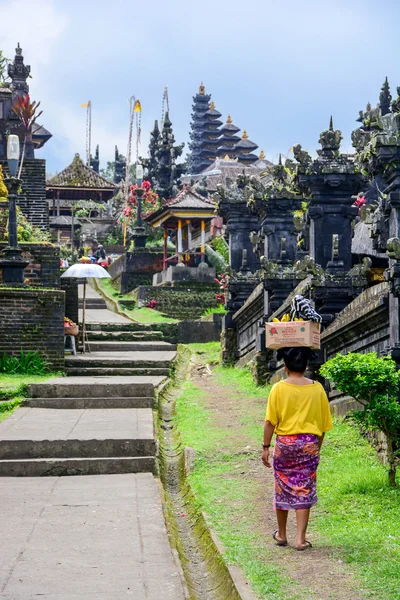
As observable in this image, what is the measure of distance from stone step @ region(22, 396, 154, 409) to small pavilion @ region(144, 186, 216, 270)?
21447mm

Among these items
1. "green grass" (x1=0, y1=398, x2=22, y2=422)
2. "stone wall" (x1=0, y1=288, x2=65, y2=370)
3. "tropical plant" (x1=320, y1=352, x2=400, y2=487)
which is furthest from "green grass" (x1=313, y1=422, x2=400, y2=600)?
"stone wall" (x1=0, y1=288, x2=65, y2=370)

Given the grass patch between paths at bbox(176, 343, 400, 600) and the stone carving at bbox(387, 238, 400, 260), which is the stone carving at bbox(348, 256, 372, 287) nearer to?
the grass patch between paths at bbox(176, 343, 400, 600)

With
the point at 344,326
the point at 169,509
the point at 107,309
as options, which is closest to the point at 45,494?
the point at 169,509

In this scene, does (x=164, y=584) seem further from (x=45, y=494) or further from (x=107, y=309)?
(x=107, y=309)

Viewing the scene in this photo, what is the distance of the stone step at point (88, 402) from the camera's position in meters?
14.9

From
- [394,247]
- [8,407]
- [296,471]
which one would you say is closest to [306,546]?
[296,471]

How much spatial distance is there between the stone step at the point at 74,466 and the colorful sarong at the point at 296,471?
404 cm

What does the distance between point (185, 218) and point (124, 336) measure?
14575 mm

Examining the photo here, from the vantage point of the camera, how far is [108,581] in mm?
6574

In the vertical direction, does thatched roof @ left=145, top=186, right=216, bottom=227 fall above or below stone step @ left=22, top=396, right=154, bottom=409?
above

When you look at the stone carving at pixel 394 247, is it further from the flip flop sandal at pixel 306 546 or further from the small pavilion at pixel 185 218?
the small pavilion at pixel 185 218

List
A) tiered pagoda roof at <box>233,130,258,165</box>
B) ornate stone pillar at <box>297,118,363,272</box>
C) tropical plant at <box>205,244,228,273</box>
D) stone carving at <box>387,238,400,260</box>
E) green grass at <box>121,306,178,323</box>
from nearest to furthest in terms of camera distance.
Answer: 1. stone carving at <box>387,238,400,260</box>
2. ornate stone pillar at <box>297,118,363,272</box>
3. green grass at <box>121,306,178,323</box>
4. tropical plant at <box>205,244,228,273</box>
5. tiered pagoda roof at <box>233,130,258,165</box>

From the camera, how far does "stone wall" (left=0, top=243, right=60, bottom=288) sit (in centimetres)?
2000

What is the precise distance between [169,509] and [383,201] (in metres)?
3.91
